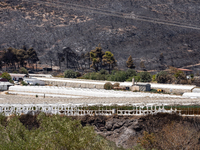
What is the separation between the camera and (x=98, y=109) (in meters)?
38.9

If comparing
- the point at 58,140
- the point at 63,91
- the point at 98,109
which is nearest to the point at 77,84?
the point at 63,91

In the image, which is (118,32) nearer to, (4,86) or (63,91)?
(4,86)

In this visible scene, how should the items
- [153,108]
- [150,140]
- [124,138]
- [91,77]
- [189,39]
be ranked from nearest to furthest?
[150,140] < [124,138] < [153,108] < [91,77] < [189,39]

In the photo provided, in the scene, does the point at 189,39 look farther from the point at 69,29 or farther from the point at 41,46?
the point at 41,46

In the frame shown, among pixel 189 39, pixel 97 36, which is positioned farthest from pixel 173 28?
pixel 97 36

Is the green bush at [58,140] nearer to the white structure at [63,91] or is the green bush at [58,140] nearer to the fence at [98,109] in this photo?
the fence at [98,109]

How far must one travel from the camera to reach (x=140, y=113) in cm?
3756

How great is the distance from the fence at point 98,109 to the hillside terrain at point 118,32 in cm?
11825

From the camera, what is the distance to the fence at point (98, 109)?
37719mm

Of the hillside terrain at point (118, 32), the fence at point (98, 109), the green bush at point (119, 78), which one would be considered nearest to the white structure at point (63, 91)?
the fence at point (98, 109)

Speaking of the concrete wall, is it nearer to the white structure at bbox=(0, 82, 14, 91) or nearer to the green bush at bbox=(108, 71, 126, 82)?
the green bush at bbox=(108, 71, 126, 82)

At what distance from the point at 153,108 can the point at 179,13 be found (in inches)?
6540

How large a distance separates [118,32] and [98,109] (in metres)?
145

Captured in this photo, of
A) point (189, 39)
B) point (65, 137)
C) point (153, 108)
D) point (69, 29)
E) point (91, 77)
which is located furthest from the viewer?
point (69, 29)
